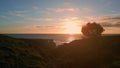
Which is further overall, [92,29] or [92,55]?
[92,29]

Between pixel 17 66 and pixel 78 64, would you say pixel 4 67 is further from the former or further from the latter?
pixel 78 64

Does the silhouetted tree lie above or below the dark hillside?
above

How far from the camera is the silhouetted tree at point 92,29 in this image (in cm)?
12610

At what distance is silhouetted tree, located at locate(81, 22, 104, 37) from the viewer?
414 feet

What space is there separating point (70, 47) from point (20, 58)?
123ft

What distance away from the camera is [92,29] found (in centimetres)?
12744

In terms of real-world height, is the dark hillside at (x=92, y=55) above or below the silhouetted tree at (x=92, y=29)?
below

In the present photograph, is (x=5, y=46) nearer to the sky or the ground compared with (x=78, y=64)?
nearer to the sky

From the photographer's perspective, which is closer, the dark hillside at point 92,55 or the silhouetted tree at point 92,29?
the dark hillside at point 92,55

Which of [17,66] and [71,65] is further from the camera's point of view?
[71,65]

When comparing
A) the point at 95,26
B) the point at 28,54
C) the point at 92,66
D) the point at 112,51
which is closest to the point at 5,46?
the point at 28,54

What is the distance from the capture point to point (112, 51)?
3027 inches

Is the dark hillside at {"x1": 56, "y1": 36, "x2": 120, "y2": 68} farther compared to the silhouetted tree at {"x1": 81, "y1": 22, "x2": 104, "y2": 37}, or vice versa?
the silhouetted tree at {"x1": 81, "y1": 22, "x2": 104, "y2": 37}

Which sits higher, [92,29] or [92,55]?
[92,29]
